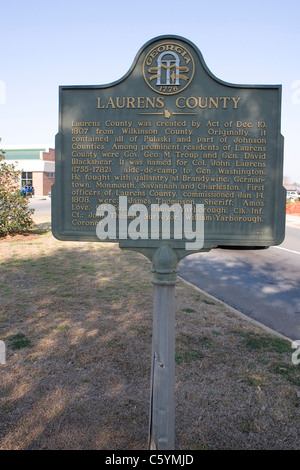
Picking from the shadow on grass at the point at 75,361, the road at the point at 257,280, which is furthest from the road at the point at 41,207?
the shadow on grass at the point at 75,361

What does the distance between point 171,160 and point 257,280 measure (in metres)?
6.68

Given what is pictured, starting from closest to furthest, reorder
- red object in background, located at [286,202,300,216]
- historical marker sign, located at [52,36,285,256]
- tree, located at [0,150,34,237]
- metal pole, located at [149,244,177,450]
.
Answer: metal pole, located at [149,244,177,450] → historical marker sign, located at [52,36,285,256] → tree, located at [0,150,34,237] → red object in background, located at [286,202,300,216]

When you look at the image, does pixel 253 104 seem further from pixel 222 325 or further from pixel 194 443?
pixel 222 325

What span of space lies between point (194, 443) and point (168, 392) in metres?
0.63

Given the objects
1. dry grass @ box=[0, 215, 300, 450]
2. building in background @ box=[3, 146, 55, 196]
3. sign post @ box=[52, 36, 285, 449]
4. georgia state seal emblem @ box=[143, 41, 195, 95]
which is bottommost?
dry grass @ box=[0, 215, 300, 450]

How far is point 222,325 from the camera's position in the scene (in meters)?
6.06

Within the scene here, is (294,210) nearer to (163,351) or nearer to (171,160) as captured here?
(171,160)

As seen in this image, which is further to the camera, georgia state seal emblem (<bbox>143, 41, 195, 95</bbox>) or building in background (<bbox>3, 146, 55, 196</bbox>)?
building in background (<bbox>3, 146, 55, 196</bbox>)

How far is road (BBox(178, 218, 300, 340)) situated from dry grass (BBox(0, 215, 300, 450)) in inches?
26.7

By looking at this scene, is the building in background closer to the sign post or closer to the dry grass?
the dry grass

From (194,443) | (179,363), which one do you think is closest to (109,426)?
(194,443)

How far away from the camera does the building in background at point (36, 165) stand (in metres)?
48.0

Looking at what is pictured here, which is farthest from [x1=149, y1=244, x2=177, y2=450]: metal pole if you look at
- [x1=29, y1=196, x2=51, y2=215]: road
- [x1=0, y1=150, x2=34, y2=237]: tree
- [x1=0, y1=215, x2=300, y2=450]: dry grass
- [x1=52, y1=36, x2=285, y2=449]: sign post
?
[x1=29, y1=196, x2=51, y2=215]: road

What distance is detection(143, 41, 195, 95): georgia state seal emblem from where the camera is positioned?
323cm
